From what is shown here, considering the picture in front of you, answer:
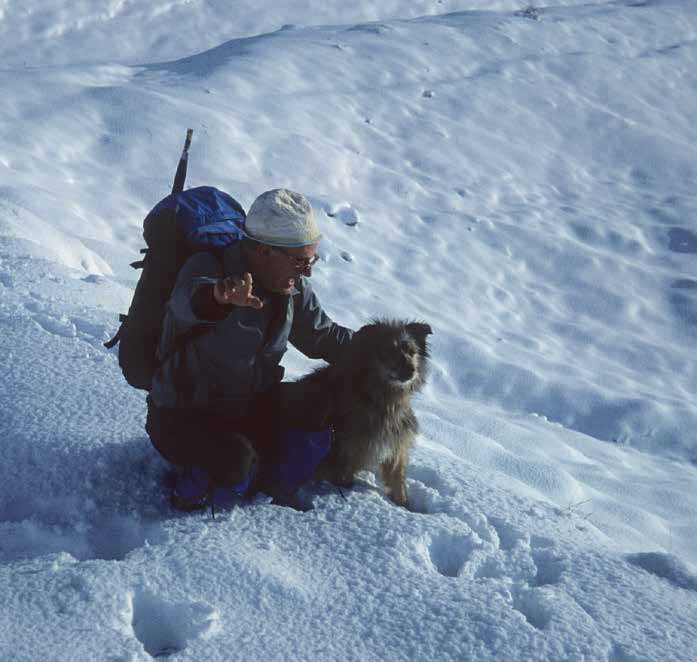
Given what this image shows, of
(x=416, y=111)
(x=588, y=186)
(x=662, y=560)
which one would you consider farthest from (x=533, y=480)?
(x=416, y=111)

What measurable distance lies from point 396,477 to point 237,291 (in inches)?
50.6

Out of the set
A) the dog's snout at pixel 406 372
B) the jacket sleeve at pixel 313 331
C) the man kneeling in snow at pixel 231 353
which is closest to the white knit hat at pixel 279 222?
the man kneeling in snow at pixel 231 353

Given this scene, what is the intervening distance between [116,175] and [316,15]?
33.3ft

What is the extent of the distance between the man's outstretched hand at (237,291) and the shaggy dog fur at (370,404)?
2.70 feet

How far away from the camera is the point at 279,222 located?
2410 millimetres

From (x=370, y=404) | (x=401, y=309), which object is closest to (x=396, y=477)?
(x=370, y=404)

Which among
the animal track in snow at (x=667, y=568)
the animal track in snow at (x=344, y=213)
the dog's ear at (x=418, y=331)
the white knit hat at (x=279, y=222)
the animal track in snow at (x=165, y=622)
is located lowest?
the animal track in snow at (x=344, y=213)

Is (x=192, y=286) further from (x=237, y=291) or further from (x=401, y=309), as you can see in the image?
(x=401, y=309)

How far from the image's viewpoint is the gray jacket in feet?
8.01

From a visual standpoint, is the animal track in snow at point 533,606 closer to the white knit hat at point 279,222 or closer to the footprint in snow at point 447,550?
the footprint in snow at point 447,550

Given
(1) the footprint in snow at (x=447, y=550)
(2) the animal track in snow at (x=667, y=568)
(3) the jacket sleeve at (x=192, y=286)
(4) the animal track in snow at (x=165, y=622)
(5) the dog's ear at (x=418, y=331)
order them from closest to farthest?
(4) the animal track in snow at (x=165, y=622) < (3) the jacket sleeve at (x=192, y=286) < (1) the footprint in snow at (x=447, y=550) < (2) the animal track in snow at (x=667, y=568) < (5) the dog's ear at (x=418, y=331)

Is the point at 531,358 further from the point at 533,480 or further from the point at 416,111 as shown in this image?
the point at 416,111

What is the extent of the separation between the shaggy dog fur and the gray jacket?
303 millimetres

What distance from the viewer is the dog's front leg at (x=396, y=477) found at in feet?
10.3
